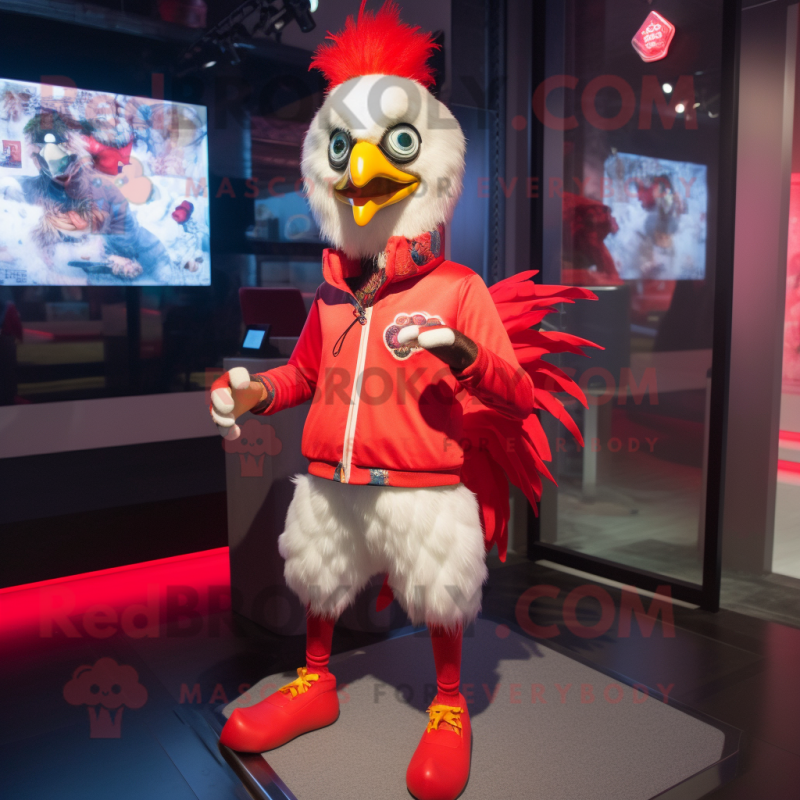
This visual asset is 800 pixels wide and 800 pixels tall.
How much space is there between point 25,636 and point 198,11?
2872mm

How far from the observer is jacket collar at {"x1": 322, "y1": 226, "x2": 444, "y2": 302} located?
152 centimetres

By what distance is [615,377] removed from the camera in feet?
9.39

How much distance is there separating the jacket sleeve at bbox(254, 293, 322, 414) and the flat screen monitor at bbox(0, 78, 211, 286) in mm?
1991

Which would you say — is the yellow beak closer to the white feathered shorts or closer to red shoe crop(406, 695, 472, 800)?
the white feathered shorts

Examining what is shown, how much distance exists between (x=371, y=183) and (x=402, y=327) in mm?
303

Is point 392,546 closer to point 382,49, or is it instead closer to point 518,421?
point 518,421

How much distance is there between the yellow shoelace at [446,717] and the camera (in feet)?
5.28

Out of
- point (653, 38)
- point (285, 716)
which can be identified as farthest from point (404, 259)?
point (653, 38)

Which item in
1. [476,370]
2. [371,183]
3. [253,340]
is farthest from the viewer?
[253,340]

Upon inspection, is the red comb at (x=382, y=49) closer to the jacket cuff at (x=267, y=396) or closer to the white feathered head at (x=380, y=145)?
the white feathered head at (x=380, y=145)

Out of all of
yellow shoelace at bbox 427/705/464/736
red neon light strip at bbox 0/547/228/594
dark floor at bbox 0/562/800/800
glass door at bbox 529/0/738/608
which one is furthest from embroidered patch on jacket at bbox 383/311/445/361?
red neon light strip at bbox 0/547/228/594

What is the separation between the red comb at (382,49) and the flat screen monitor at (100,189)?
212cm

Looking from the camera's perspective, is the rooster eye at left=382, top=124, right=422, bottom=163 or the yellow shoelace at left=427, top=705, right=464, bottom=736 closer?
the rooster eye at left=382, top=124, right=422, bottom=163

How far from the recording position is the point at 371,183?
1.49m
